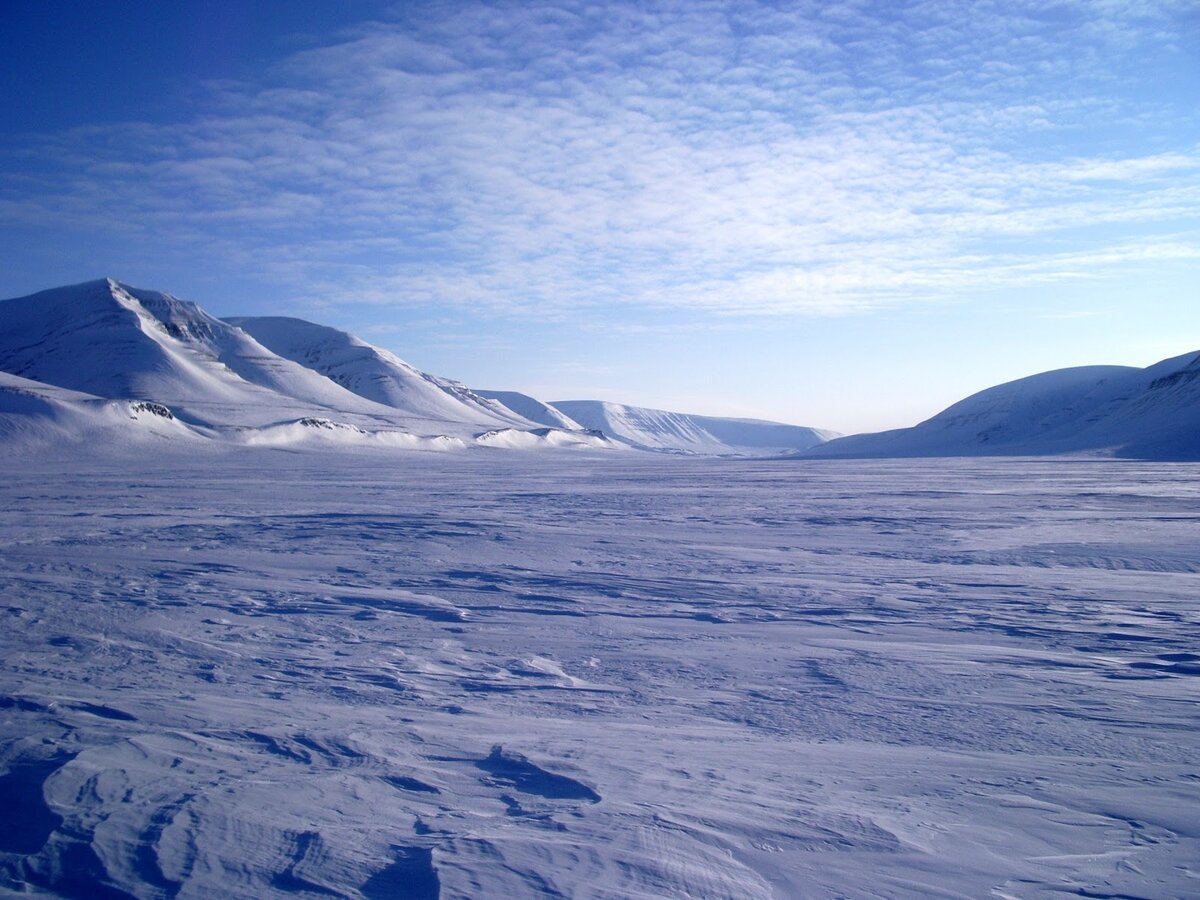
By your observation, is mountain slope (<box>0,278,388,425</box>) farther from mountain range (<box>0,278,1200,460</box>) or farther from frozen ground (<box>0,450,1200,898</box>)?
frozen ground (<box>0,450,1200,898</box>)

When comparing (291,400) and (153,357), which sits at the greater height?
(153,357)

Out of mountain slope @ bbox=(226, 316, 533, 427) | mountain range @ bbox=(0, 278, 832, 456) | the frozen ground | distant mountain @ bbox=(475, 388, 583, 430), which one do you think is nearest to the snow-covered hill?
mountain range @ bbox=(0, 278, 832, 456)

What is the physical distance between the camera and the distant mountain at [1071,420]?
5181cm

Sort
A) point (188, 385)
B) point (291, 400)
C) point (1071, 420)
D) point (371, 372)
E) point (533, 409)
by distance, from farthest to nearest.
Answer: point (533, 409)
point (371, 372)
point (291, 400)
point (1071, 420)
point (188, 385)

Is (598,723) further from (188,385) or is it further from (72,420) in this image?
(188,385)

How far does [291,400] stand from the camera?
73.8m

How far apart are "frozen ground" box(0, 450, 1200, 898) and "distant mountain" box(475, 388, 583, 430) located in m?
139

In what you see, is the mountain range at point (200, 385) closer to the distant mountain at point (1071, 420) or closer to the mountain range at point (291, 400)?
the mountain range at point (291, 400)

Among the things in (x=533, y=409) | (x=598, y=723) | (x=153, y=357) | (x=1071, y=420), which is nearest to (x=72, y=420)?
(x=153, y=357)

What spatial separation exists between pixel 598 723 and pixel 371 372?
103719mm

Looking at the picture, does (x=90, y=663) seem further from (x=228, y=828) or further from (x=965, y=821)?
(x=965, y=821)

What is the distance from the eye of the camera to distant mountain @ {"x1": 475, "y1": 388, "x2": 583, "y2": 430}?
500ft

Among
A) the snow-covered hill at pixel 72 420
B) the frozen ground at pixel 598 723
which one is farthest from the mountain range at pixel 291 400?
the frozen ground at pixel 598 723

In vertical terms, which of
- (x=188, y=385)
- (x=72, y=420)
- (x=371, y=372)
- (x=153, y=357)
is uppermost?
(x=371, y=372)
